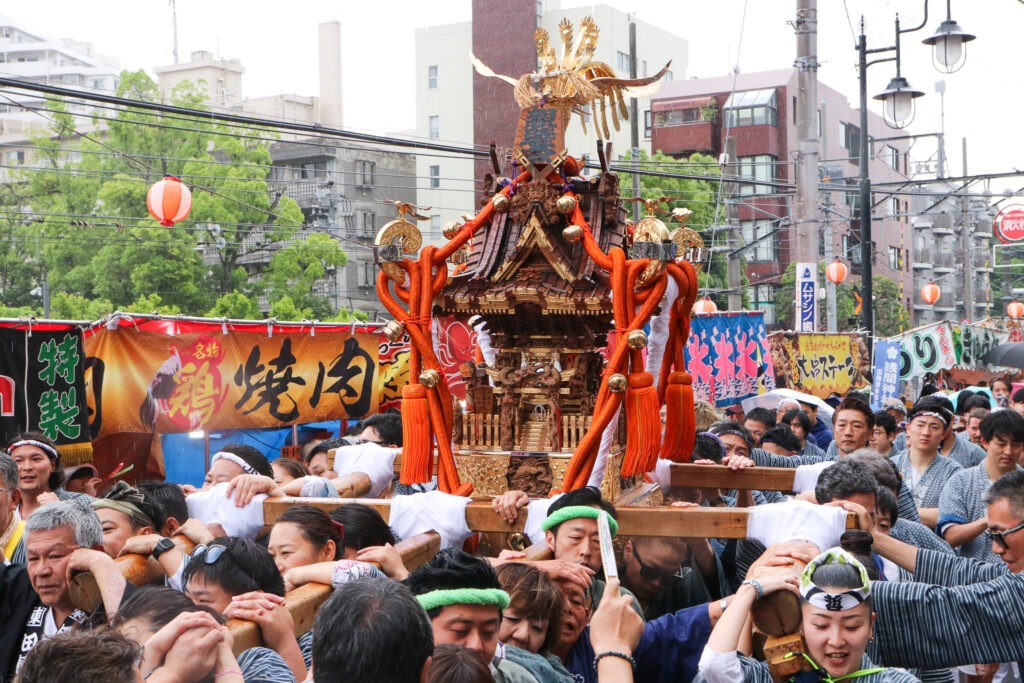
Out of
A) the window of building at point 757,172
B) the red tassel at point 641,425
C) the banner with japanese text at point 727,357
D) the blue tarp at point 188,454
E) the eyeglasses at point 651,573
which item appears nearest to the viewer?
the eyeglasses at point 651,573

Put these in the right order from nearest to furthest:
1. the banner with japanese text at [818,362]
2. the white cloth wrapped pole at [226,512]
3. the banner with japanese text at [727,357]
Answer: the white cloth wrapped pole at [226,512] < the banner with japanese text at [727,357] < the banner with japanese text at [818,362]

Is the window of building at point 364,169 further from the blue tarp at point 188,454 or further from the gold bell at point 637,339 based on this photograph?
the gold bell at point 637,339

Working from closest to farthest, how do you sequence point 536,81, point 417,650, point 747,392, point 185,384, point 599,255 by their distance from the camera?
point 417,650, point 599,255, point 536,81, point 185,384, point 747,392

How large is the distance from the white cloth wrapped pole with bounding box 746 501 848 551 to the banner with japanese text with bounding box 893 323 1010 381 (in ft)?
38.2

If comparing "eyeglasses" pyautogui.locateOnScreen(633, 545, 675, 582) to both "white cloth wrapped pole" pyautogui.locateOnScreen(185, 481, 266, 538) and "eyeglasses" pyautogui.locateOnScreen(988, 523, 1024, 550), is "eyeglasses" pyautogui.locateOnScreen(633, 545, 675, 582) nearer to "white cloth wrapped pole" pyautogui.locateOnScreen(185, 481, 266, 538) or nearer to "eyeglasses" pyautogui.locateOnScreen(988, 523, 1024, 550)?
"eyeglasses" pyautogui.locateOnScreen(988, 523, 1024, 550)

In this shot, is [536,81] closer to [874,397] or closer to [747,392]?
[747,392]

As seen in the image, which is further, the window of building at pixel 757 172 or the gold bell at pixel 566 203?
the window of building at pixel 757 172

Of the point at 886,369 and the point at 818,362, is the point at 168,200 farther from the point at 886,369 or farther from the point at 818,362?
the point at 886,369

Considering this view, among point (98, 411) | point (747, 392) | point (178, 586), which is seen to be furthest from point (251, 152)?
point (178, 586)

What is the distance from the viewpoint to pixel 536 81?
210 inches

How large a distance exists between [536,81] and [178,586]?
127 inches

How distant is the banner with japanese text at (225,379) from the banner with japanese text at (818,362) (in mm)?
6501

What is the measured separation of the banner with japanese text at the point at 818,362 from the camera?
14.3 m

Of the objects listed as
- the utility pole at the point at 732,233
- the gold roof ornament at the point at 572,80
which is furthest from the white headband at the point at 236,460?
the utility pole at the point at 732,233
